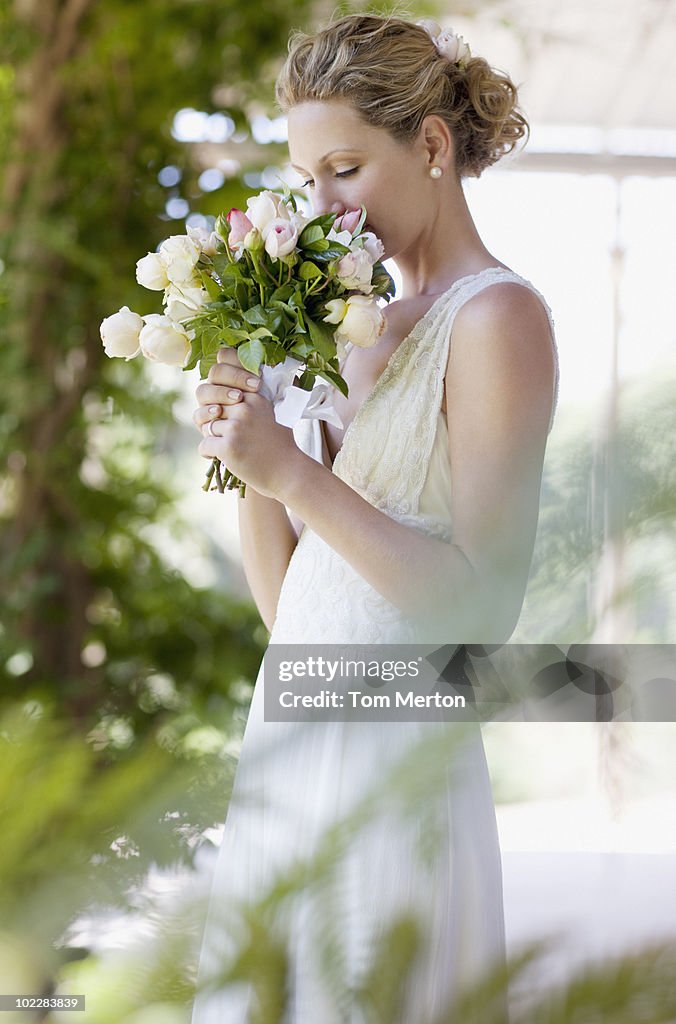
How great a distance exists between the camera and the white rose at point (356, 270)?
0.85m

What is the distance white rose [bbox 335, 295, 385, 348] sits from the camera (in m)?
0.86

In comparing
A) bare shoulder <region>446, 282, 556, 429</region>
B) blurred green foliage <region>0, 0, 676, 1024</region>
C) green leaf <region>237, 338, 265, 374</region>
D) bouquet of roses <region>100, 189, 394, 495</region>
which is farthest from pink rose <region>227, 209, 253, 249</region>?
blurred green foliage <region>0, 0, 676, 1024</region>

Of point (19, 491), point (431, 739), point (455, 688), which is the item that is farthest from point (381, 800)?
point (19, 491)

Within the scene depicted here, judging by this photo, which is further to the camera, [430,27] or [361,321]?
[430,27]

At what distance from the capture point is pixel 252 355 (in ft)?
2.80

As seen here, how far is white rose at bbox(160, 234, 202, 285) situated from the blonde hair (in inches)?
6.9

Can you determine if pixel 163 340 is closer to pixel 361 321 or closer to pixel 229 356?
pixel 229 356

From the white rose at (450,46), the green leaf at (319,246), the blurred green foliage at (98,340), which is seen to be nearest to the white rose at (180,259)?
the green leaf at (319,246)

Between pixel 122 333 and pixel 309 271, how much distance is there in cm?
19

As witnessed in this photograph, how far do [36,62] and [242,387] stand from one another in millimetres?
1536

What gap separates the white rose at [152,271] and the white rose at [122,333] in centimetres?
4

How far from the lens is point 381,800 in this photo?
17cm

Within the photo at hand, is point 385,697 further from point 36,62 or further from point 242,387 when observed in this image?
point 36,62

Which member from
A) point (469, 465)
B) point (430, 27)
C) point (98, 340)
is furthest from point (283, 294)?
point (98, 340)
